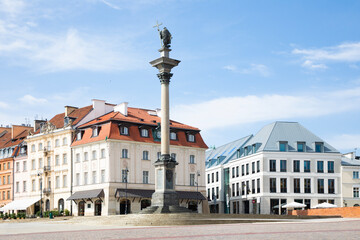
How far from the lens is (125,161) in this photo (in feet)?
254

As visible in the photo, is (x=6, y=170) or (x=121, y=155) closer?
(x=121, y=155)

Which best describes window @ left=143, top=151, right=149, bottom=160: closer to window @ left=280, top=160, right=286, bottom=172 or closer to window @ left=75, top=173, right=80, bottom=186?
window @ left=75, top=173, right=80, bottom=186

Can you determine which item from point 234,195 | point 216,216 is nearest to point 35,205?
point 234,195

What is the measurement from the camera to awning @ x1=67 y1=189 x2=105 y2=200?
2975 inches

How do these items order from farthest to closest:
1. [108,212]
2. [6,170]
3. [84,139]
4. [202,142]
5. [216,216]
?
[6,170], [202,142], [84,139], [108,212], [216,216]

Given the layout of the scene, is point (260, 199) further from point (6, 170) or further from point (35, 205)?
point (6, 170)

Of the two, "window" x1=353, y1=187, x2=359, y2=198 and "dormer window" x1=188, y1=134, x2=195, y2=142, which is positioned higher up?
"dormer window" x1=188, y1=134, x2=195, y2=142

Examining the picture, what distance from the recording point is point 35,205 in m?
87.4

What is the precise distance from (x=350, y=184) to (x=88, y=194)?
135 ft

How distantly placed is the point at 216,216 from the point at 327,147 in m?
50.2

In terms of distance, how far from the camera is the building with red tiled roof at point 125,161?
76125 millimetres

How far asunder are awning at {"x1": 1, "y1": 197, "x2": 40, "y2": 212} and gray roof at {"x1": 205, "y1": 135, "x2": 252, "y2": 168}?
3454 centimetres

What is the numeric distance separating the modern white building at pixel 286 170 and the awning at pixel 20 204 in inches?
1306

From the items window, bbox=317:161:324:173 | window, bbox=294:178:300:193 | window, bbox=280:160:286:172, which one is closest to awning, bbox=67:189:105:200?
window, bbox=280:160:286:172
